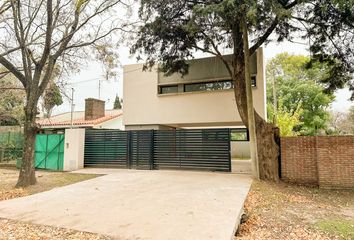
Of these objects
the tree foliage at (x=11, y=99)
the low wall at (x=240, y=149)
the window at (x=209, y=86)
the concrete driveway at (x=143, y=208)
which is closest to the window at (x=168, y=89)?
the window at (x=209, y=86)

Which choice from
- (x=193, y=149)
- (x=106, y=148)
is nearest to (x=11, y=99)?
(x=106, y=148)

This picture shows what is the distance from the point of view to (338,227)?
19.1 feet

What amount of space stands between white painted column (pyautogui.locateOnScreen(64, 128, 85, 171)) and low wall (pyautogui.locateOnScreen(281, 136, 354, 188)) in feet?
33.5

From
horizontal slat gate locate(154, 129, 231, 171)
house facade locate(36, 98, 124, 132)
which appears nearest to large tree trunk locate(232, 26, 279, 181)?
horizontal slat gate locate(154, 129, 231, 171)

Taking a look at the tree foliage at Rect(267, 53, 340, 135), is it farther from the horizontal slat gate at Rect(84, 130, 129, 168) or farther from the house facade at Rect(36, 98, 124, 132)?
the horizontal slat gate at Rect(84, 130, 129, 168)

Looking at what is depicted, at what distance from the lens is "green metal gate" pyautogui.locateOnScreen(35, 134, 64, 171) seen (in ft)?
46.6

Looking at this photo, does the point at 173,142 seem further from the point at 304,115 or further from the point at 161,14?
the point at 304,115

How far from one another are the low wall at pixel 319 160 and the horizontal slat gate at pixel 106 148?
26.0ft

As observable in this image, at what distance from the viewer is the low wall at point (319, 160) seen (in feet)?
32.4

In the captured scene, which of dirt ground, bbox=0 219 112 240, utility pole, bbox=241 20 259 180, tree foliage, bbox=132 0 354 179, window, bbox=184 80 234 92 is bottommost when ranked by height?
dirt ground, bbox=0 219 112 240

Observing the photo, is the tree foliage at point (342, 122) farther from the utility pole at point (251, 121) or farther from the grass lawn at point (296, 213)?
the grass lawn at point (296, 213)

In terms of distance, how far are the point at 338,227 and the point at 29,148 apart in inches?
393

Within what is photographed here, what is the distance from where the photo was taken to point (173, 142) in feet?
43.1

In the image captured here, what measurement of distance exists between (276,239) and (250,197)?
9.72 ft
